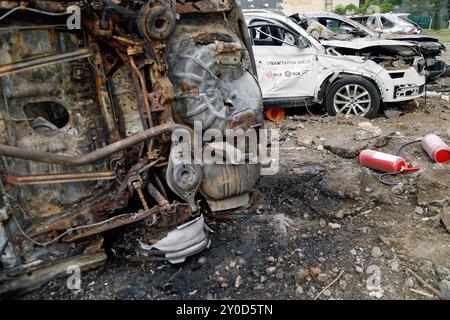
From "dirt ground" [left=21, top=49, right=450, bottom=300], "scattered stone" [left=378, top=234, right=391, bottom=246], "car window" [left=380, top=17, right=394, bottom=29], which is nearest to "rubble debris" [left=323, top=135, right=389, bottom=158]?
"dirt ground" [left=21, top=49, right=450, bottom=300]

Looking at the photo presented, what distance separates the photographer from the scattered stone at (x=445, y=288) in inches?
93.6

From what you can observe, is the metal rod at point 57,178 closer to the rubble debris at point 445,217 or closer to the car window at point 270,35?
the rubble debris at point 445,217

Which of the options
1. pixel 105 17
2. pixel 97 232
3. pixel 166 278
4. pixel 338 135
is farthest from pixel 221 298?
pixel 338 135

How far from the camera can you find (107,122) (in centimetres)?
266

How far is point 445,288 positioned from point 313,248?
894 millimetres

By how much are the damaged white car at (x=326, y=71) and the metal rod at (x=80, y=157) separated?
4.19 m

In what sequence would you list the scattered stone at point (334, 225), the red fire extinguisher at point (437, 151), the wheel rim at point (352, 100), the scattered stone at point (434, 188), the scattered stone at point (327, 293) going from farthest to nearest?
the wheel rim at point (352, 100) → the red fire extinguisher at point (437, 151) → the scattered stone at point (434, 188) → the scattered stone at point (334, 225) → the scattered stone at point (327, 293)

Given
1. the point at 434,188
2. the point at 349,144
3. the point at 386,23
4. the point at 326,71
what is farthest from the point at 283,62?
the point at 386,23

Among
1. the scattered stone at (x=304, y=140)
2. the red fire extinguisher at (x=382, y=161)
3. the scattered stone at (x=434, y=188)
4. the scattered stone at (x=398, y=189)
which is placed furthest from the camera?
the scattered stone at (x=304, y=140)

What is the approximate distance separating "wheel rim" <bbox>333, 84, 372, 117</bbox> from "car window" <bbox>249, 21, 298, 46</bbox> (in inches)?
46.5

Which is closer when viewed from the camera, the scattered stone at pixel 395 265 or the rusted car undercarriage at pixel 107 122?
the rusted car undercarriage at pixel 107 122

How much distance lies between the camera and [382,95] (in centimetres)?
648

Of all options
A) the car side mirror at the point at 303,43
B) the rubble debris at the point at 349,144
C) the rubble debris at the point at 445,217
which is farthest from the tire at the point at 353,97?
the rubble debris at the point at 445,217

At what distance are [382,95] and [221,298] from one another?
207 inches
